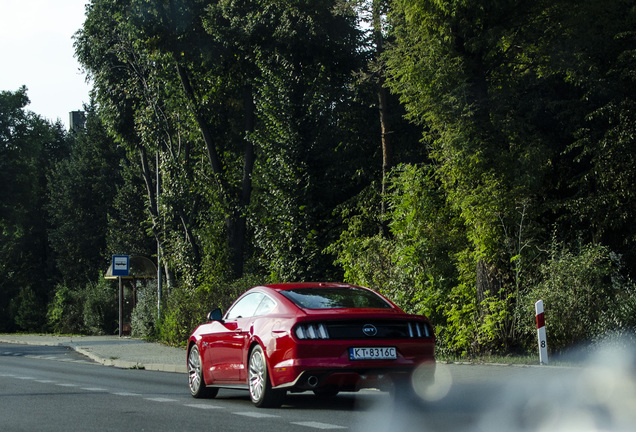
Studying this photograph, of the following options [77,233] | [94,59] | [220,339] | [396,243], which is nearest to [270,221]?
[396,243]

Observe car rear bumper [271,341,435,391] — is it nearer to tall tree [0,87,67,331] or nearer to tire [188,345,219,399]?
tire [188,345,219,399]

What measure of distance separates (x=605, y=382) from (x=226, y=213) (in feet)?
73.0

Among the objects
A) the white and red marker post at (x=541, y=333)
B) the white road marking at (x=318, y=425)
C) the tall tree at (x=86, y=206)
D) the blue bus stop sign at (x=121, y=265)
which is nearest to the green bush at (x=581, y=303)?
the white and red marker post at (x=541, y=333)

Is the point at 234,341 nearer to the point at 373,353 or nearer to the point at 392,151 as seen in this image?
the point at 373,353

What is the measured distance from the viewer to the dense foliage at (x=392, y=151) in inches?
711

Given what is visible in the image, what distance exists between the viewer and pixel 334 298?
10.9 metres

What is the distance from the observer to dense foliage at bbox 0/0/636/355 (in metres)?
18.0

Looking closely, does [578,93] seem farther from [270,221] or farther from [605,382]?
[605,382]

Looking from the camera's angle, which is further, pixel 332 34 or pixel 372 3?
pixel 332 34

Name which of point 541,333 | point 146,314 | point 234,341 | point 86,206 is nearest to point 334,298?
point 234,341

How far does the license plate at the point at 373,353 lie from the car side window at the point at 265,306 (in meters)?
1.34

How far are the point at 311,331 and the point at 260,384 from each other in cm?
110

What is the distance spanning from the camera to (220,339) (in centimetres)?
1189

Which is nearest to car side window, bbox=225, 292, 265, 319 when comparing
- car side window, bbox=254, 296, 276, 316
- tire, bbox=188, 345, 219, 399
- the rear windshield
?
car side window, bbox=254, 296, 276, 316
